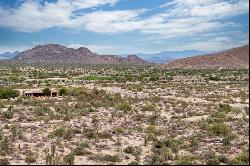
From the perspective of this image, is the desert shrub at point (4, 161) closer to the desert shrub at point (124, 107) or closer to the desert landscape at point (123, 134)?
the desert landscape at point (123, 134)

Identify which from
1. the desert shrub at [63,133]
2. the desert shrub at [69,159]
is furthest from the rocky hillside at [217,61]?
the desert shrub at [69,159]

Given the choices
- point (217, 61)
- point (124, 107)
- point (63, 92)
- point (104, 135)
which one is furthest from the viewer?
point (217, 61)

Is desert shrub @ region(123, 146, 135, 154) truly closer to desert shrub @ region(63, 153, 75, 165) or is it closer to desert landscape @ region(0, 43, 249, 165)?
desert landscape @ region(0, 43, 249, 165)

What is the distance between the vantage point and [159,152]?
1809 cm

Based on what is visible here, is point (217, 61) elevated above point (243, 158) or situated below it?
above

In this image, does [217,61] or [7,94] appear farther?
[217,61]

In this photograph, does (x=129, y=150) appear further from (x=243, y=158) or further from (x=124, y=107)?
(x=124, y=107)

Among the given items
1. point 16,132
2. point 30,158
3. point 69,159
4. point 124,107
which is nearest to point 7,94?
point 124,107

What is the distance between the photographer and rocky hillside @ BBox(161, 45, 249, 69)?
153625 mm

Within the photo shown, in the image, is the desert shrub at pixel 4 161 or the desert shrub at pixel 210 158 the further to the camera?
the desert shrub at pixel 210 158

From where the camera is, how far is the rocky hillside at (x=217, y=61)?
153625mm

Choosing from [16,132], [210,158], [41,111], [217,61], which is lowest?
[210,158]

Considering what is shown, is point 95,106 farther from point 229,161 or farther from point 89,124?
point 229,161

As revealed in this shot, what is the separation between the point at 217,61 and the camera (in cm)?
16000
